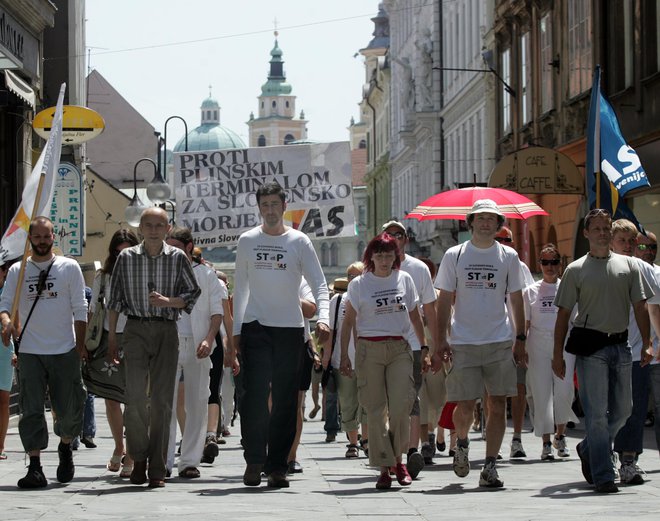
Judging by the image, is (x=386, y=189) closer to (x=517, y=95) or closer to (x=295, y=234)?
(x=517, y=95)

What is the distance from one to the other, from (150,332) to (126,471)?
134 cm

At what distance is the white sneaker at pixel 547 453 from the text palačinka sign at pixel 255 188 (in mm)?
5780

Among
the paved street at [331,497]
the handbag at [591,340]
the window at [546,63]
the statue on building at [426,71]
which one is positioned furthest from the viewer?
the statue on building at [426,71]

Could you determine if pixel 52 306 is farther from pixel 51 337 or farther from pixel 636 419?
pixel 636 419

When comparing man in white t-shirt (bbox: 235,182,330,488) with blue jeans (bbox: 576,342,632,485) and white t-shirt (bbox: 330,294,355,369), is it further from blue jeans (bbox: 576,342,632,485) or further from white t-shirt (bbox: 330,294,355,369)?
white t-shirt (bbox: 330,294,355,369)

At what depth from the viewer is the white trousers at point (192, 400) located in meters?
11.2

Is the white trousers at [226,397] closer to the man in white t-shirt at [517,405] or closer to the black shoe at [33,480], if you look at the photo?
the man in white t-shirt at [517,405]

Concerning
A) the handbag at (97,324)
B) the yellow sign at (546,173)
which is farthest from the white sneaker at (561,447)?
the yellow sign at (546,173)

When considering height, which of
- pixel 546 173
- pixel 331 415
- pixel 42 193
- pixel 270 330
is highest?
pixel 546 173

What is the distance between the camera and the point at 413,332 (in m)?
11.1

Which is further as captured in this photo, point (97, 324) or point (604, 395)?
point (97, 324)

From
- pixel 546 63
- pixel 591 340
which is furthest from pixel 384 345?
pixel 546 63

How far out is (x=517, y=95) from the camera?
3434 centimetres

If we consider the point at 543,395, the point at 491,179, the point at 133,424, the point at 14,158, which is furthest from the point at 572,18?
the point at 133,424
